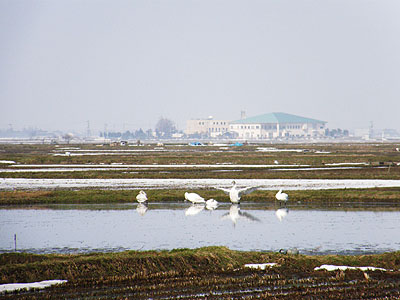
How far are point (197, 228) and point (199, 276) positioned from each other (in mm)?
7924

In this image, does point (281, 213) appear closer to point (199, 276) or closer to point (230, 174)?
point (199, 276)

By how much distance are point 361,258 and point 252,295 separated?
15.1 feet

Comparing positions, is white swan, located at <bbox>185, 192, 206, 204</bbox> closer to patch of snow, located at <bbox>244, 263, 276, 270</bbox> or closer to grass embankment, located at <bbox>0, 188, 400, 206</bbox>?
grass embankment, located at <bbox>0, 188, 400, 206</bbox>

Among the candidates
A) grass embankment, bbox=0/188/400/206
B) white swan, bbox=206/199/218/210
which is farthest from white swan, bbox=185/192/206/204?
grass embankment, bbox=0/188/400/206

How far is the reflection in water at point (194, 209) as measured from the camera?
26.9m

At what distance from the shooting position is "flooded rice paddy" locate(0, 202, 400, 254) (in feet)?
64.4

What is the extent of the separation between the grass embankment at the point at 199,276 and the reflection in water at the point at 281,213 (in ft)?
28.3

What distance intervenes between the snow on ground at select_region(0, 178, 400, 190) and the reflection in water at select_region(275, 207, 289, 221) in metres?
6.97

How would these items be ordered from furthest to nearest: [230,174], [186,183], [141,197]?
[230,174] → [186,183] → [141,197]

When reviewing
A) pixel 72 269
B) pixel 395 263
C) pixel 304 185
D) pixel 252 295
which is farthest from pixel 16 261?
pixel 304 185

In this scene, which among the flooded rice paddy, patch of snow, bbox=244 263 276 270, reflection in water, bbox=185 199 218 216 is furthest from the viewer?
reflection in water, bbox=185 199 218 216

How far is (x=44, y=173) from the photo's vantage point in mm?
46344

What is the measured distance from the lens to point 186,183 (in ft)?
127

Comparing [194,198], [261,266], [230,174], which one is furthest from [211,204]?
[230,174]
